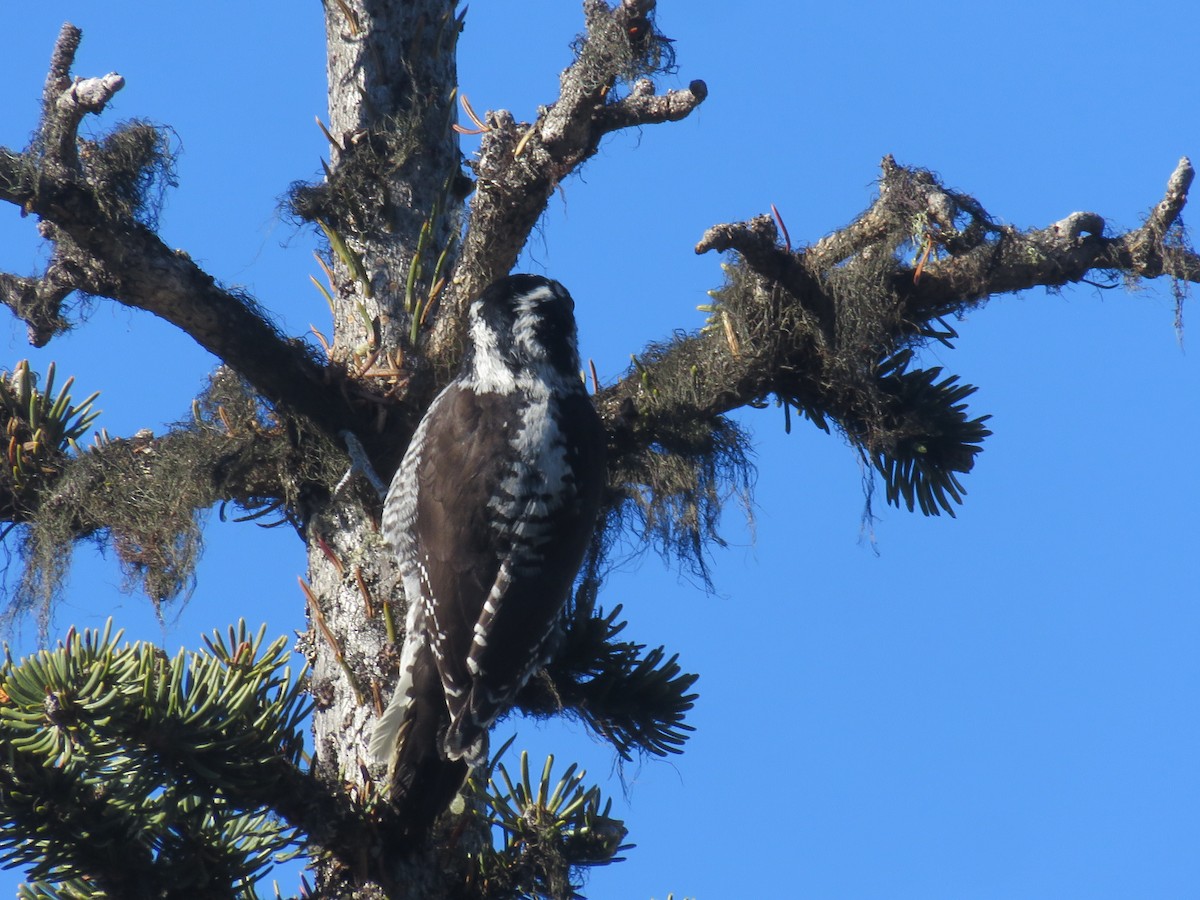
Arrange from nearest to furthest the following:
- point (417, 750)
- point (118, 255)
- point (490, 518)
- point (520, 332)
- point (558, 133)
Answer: point (417, 750) < point (118, 255) < point (558, 133) < point (490, 518) < point (520, 332)

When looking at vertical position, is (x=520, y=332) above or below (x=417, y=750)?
above

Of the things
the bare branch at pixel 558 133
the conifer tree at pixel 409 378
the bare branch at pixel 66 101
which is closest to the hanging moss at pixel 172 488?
the conifer tree at pixel 409 378

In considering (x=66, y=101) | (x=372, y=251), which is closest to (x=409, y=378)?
(x=372, y=251)

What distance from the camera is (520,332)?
159 inches

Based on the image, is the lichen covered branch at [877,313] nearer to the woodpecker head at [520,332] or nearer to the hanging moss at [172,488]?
the woodpecker head at [520,332]

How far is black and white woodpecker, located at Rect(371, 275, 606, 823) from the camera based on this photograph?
3.40 m

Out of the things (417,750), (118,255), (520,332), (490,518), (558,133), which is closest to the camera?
(417,750)

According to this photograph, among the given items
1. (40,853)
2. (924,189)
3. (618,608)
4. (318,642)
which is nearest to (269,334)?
(318,642)

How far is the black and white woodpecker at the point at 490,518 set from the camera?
340 cm

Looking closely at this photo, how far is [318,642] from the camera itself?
3.40m

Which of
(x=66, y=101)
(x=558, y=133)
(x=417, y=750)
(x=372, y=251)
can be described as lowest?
→ (x=417, y=750)

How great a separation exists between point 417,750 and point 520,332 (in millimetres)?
1470

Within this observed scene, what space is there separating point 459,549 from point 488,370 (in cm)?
54

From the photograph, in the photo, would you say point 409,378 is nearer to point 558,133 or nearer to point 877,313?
point 558,133
